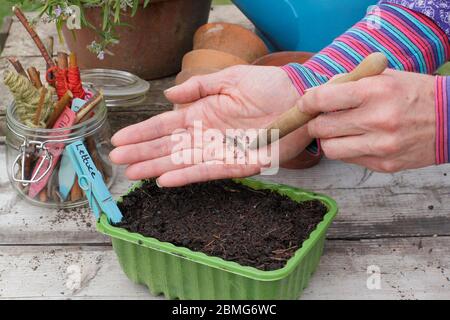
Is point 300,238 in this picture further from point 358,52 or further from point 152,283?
point 358,52

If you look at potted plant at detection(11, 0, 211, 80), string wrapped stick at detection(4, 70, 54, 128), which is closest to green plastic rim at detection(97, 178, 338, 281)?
string wrapped stick at detection(4, 70, 54, 128)

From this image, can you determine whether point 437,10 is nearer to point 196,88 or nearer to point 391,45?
point 391,45

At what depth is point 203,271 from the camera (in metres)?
0.97

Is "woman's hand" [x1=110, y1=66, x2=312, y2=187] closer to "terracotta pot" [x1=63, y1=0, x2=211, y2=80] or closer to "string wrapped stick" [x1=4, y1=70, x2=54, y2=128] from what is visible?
"string wrapped stick" [x1=4, y1=70, x2=54, y2=128]

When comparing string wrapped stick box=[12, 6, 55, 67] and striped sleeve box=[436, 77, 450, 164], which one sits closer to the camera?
striped sleeve box=[436, 77, 450, 164]

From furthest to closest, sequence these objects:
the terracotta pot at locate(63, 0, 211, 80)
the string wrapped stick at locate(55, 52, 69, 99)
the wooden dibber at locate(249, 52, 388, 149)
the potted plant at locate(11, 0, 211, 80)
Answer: the terracotta pot at locate(63, 0, 211, 80) < the potted plant at locate(11, 0, 211, 80) < the string wrapped stick at locate(55, 52, 69, 99) < the wooden dibber at locate(249, 52, 388, 149)

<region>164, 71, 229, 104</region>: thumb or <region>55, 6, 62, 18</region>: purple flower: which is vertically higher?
<region>55, 6, 62, 18</region>: purple flower

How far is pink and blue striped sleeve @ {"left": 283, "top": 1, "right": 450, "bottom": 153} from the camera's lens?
120 centimetres

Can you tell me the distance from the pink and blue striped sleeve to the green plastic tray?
0.87 ft

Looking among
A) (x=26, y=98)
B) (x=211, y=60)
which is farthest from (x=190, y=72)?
(x=26, y=98)

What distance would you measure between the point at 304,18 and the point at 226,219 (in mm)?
723

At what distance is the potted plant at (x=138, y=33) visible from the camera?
4.75 feet

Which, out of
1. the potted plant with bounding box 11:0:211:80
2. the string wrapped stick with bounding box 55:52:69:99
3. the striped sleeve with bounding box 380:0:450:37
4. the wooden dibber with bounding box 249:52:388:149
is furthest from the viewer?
the potted plant with bounding box 11:0:211:80

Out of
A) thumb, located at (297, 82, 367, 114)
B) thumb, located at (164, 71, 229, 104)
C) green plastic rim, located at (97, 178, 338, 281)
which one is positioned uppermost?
thumb, located at (164, 71, 229, 104)
